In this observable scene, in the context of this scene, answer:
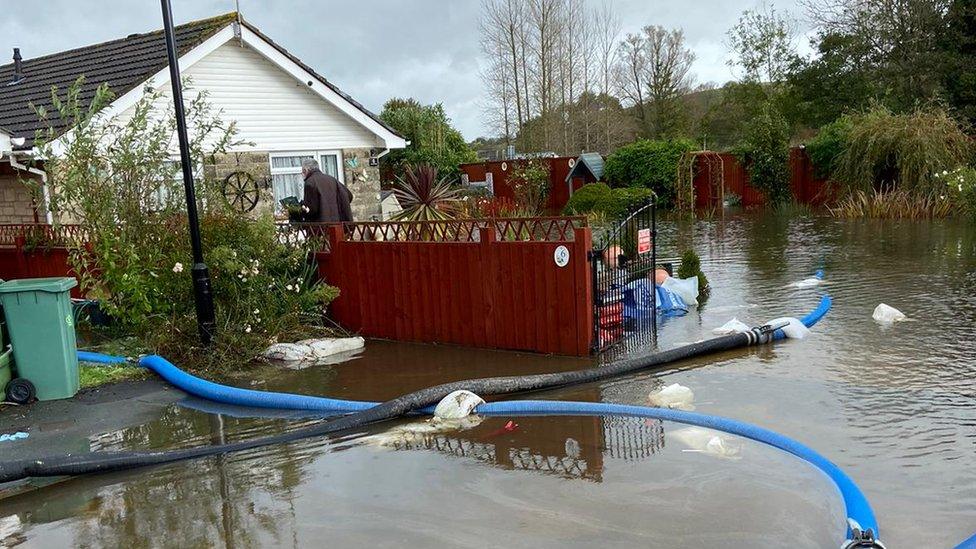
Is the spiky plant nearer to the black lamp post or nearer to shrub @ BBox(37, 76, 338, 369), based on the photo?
shrub @ BBox(37, 76, 338, 369)

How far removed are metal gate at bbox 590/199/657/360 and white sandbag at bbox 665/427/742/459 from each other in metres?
2.23

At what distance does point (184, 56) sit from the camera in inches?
528

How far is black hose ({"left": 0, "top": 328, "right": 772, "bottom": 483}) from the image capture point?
5.44 metres

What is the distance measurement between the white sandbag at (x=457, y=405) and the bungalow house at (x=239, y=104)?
8266 mm

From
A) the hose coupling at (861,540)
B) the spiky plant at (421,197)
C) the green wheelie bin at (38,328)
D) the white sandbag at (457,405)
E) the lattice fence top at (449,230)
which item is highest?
the spiky plant at (421,197)

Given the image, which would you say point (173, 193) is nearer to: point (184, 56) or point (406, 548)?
point (184, 56)

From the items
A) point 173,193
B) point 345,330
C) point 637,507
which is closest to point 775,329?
point 637,507

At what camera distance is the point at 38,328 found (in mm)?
7191

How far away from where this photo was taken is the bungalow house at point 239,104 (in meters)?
13.7

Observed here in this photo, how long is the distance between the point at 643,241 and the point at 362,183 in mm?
9587

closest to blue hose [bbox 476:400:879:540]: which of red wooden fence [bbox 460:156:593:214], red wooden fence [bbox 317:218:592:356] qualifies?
red wooden fence [bbox 317:218:592:356]

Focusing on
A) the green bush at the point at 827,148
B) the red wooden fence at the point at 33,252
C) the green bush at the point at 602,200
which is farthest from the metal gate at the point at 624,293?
the green bush at the point at 827,148

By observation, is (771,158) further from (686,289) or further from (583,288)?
(583,288)

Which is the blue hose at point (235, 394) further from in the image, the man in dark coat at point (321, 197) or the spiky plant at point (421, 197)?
the spiky plant at point (421, 197)
